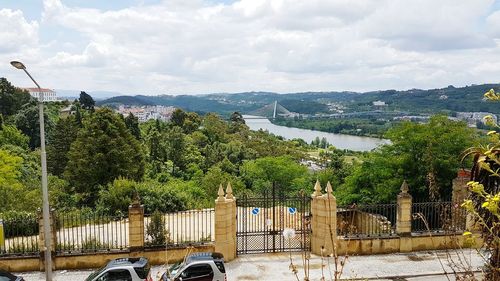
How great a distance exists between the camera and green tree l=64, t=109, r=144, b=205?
122 feet

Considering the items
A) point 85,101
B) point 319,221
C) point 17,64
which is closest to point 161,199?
point 319,221

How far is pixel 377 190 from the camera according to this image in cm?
2595

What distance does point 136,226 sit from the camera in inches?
685

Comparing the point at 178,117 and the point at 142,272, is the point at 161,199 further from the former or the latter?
the point at 178,117

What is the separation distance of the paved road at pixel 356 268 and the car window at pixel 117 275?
8.88ft

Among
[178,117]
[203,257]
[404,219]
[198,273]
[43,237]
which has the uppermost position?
[178,117]

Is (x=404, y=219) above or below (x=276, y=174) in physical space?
above

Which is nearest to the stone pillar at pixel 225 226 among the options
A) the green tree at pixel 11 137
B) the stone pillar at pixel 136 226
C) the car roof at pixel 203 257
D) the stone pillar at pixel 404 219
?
the car roof at pixel 203 257

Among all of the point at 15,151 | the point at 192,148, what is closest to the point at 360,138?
the point at 192,148

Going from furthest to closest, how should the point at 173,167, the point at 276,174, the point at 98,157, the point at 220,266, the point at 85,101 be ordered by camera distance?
the point at 85,101
the point at 173,167
the point at 276,174
the point at 98,157
the point at 220,266

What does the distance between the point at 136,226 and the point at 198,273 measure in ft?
13.0

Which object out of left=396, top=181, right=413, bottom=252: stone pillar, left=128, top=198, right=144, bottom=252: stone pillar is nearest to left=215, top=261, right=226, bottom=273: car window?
left=128, top=198, right=144, bottom=252: stone pillar

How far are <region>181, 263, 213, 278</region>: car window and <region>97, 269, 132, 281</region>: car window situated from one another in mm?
1785

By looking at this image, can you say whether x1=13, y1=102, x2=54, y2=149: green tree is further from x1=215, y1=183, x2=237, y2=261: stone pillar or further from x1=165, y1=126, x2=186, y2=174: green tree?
x1=215, y1=183, x2=237, y2=261: stone pillar
